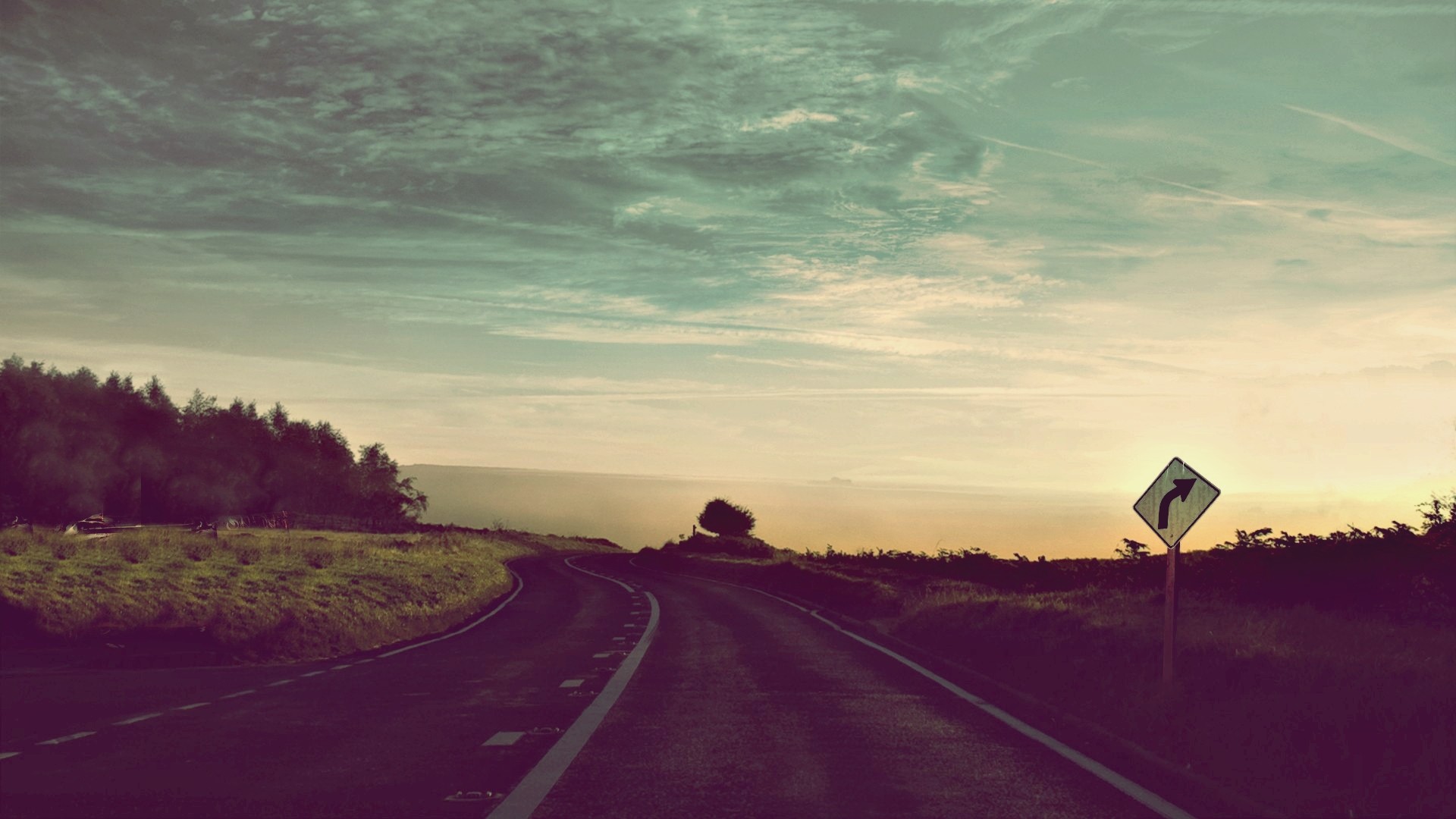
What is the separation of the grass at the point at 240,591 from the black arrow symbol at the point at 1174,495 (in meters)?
14.8

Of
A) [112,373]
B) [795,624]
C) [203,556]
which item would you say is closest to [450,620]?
[795,624]

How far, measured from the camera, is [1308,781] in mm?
8586

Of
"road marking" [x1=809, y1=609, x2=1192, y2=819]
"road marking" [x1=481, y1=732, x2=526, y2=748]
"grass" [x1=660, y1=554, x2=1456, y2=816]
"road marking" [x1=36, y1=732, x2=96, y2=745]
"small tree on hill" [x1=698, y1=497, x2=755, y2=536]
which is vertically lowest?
"road marking" [x1=36, y1=732, x2=96, y2=745]

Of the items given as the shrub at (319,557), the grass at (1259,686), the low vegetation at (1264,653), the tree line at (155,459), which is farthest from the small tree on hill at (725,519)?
the grass at (1259,686)

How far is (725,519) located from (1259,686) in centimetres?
10820

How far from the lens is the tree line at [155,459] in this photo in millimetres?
92688

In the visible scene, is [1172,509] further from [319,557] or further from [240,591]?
[319,557]

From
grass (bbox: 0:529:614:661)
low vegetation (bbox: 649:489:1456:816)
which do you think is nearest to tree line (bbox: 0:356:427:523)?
grass (bbox: 0:529:614:661)

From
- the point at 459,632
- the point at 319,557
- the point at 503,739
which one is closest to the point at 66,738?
the point at 503,739

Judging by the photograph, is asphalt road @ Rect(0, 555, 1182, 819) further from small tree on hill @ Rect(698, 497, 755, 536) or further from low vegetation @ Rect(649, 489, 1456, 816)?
small tree on hill @ Rect(698, 497, 755, 536)

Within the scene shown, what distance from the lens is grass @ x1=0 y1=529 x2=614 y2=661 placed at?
23297 millimetres

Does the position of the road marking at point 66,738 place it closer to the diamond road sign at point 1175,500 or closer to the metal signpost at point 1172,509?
the metal signpost at point 1172,509

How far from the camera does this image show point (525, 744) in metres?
10.6

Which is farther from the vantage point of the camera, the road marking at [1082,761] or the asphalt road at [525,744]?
the road marking at [1082,761]
